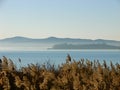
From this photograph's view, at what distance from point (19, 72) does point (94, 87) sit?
2.70 meters

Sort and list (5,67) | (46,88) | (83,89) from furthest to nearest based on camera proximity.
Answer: (5,67)
(46,88)
(83,89)

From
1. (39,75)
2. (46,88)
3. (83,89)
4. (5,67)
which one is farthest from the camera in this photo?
(5,67)

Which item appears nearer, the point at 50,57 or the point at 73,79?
the point at 73,79

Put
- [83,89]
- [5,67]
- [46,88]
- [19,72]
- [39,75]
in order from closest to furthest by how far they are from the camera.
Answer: [83,89], [46,88], [39,75], [5,67], [19,72]

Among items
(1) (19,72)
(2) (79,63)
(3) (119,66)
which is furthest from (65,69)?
(1) (19,72)

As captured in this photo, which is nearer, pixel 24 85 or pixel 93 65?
pixel 24 85

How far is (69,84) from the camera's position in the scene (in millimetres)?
7559

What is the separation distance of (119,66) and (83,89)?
108cm

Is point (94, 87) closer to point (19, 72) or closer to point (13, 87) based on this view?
point (13, 87)

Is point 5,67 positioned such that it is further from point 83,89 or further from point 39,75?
point 83,89

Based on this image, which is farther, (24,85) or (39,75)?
(39,75)

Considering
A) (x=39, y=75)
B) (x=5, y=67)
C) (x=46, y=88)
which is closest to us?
(x=46, y=88)

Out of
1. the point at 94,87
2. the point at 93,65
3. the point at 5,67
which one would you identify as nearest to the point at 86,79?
the point at 94,87

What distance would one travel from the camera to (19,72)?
9492mm
